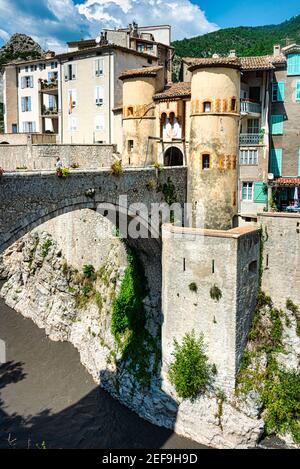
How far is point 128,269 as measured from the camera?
91.3 ft

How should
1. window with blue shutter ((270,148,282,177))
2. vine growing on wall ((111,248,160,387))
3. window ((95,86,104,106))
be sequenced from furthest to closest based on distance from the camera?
window ((95,86,104,106)) → window with blue shutter ((270,148,282,177)) → vine growing on wall ((111,248,160,387))

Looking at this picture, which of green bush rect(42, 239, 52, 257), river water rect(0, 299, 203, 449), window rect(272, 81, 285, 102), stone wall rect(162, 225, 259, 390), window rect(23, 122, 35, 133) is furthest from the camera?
window rect(23, 122, 35, 133)

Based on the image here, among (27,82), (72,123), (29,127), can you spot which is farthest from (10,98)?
(72,123)

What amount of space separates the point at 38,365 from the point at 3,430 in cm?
586

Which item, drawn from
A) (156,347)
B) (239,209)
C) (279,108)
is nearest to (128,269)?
(156,347)

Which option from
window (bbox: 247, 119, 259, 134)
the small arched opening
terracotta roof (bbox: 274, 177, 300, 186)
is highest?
window (bbox: 247, 119, 259, 134)

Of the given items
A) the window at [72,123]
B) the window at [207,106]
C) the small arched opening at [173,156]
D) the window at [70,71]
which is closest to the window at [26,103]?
the window at [70,71]

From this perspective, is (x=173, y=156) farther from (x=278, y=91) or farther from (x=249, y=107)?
(x=278, y=91)

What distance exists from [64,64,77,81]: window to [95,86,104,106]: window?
300 centimetres

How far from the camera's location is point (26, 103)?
150ft

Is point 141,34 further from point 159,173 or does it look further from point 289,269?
point 289,269

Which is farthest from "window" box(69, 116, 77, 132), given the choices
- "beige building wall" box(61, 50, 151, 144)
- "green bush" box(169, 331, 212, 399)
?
"green bush" box(169, 331, 212, 399)

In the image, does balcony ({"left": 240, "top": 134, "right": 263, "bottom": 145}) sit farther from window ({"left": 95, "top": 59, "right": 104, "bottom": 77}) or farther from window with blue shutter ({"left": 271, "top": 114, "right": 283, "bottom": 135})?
window ({"left": 95, "top": 59, "right": 104, "bottom": 77})

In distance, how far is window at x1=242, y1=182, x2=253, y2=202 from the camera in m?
27.3
